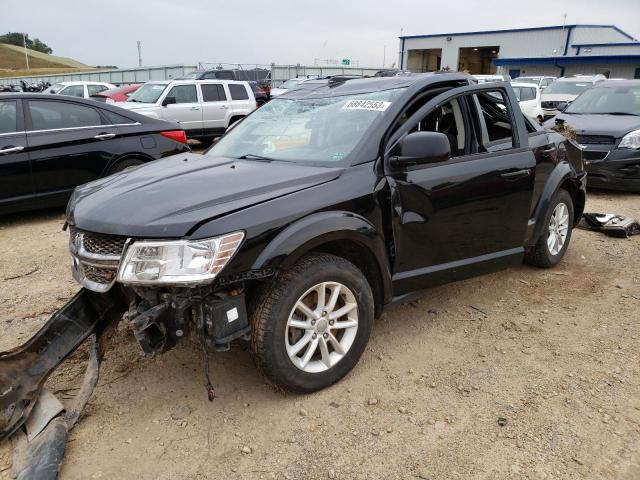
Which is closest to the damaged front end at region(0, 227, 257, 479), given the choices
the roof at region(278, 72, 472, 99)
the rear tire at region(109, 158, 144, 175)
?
the roof at region(278, 72, 472, 99)

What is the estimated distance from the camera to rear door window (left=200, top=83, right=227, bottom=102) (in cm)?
1373

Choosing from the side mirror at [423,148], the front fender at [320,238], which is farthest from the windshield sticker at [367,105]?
the front fender at [320,238]

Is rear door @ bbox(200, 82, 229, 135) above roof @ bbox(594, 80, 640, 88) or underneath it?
underneath

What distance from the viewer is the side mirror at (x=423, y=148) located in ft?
10.0

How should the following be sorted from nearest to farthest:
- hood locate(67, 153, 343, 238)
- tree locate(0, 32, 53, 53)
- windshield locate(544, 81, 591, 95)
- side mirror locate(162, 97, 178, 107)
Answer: hood locate(67, 153, 343, 238) → side mirror locate(162, 97, 178, 107) → windshield locate(544, 81, 591, 95) → tree locate(0, 32, 53, 53)

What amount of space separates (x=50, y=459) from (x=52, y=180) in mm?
4783

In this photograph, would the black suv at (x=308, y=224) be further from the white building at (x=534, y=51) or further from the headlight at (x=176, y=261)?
the white building at (x=534, y=51)

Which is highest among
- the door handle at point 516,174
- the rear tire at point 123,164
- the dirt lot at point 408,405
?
the door handle at point 516,174

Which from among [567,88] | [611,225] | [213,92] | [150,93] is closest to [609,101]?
[611,225]

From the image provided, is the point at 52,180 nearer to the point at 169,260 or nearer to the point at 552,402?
the point at 169,260

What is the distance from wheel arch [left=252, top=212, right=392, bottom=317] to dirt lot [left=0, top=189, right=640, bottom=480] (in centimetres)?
60

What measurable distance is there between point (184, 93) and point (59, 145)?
7.54 metres

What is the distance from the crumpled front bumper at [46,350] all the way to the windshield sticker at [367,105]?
1.93 meters

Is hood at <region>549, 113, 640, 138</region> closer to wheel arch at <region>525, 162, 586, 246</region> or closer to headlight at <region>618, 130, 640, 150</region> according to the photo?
headlight at <region>618, 130, 640, 150</region>
